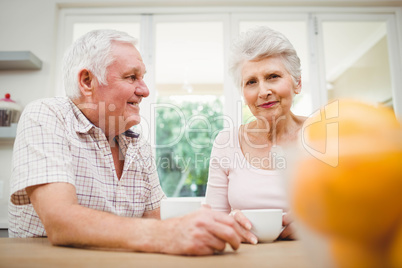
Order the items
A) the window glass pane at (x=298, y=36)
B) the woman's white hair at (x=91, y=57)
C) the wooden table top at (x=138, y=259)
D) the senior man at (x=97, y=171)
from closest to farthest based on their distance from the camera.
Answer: the wooden table top at (x=138, y=259) → the senior man at (x=97, y=171) → the woman's white hair at (x=91, y=57) → the window glass pane at (x=298, y=36)

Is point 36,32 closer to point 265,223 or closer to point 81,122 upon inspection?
point 81,122

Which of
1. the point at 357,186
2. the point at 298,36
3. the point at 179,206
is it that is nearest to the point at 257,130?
the point at 179,206

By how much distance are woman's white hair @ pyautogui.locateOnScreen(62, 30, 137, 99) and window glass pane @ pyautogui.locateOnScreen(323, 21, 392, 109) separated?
2.09 metres

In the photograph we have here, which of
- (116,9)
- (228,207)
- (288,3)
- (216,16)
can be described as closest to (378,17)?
(288,3)

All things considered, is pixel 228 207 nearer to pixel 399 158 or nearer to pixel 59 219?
pixel 59 219

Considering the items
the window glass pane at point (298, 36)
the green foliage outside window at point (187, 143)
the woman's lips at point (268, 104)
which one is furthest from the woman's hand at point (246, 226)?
the green foliage outside window at point (187, 143)

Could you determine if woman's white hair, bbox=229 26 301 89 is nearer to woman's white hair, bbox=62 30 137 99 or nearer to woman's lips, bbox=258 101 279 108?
woman's lips, bbox=258 101 279 108

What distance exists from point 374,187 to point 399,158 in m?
0.03

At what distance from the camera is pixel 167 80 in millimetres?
4523

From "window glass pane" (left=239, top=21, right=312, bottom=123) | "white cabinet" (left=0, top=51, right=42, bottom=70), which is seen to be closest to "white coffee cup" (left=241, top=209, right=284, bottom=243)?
"window glass pane" (left=239, top=21, right=312, bottom=123)

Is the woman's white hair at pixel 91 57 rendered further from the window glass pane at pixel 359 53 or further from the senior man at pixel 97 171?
the window glass pane at pixel 359 53

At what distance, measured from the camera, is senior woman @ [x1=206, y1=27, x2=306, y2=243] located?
1.23 meters

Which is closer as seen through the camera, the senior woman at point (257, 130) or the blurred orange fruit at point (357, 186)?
the blurred orange fruit at point (357, 186)

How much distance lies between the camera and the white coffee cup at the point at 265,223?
73 cm
